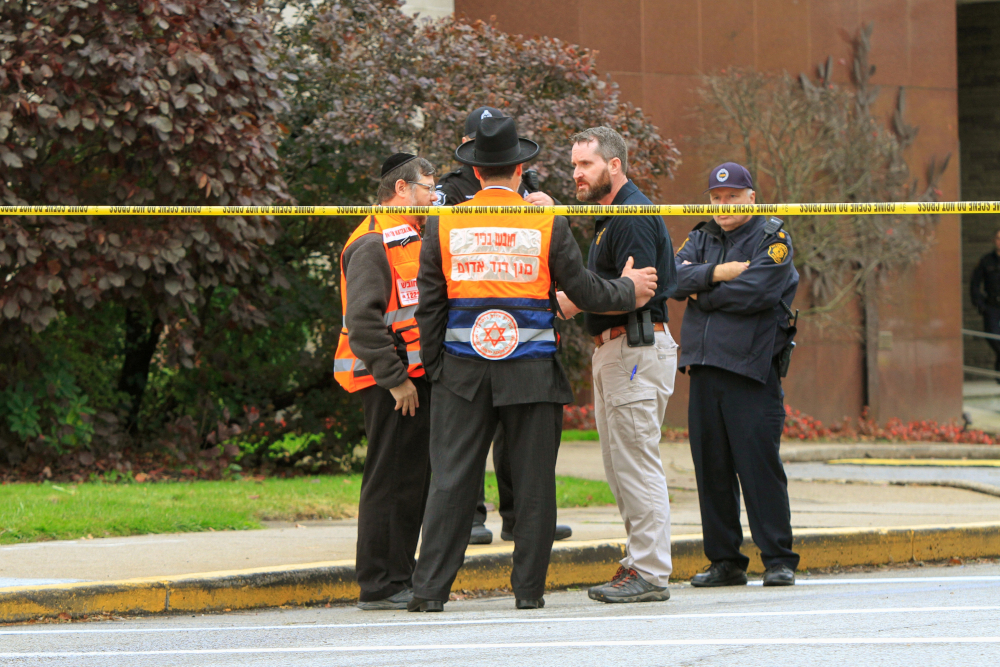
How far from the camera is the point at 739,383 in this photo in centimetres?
586

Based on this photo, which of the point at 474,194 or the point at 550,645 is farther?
the point at 474,194

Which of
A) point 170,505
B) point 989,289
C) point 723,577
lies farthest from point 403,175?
point 989,289

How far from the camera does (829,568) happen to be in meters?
6.81

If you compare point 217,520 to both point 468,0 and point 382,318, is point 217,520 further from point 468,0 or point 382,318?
point 468,0

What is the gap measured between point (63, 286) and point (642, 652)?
569 cm

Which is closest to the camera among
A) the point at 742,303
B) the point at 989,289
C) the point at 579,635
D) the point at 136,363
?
the point at 579,635

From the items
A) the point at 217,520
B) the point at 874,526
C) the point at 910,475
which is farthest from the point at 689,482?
the point at 217,520

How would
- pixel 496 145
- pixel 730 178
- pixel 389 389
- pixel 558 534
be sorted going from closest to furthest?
pixel 496 145
pixel 389 389
pixel 730 178
pixel 558 534

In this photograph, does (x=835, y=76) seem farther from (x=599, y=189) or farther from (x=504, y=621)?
(x=504, y=621)

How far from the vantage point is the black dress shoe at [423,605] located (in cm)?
500

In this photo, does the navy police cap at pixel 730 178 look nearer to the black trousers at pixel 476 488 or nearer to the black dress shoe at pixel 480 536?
the black trousers at pixel 476 488

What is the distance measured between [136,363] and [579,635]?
6.38 m

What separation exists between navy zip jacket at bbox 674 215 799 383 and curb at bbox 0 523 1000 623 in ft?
4.18

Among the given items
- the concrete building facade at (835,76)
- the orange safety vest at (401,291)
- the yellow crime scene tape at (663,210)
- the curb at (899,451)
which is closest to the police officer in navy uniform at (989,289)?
the concrete building facade at (835,76)
